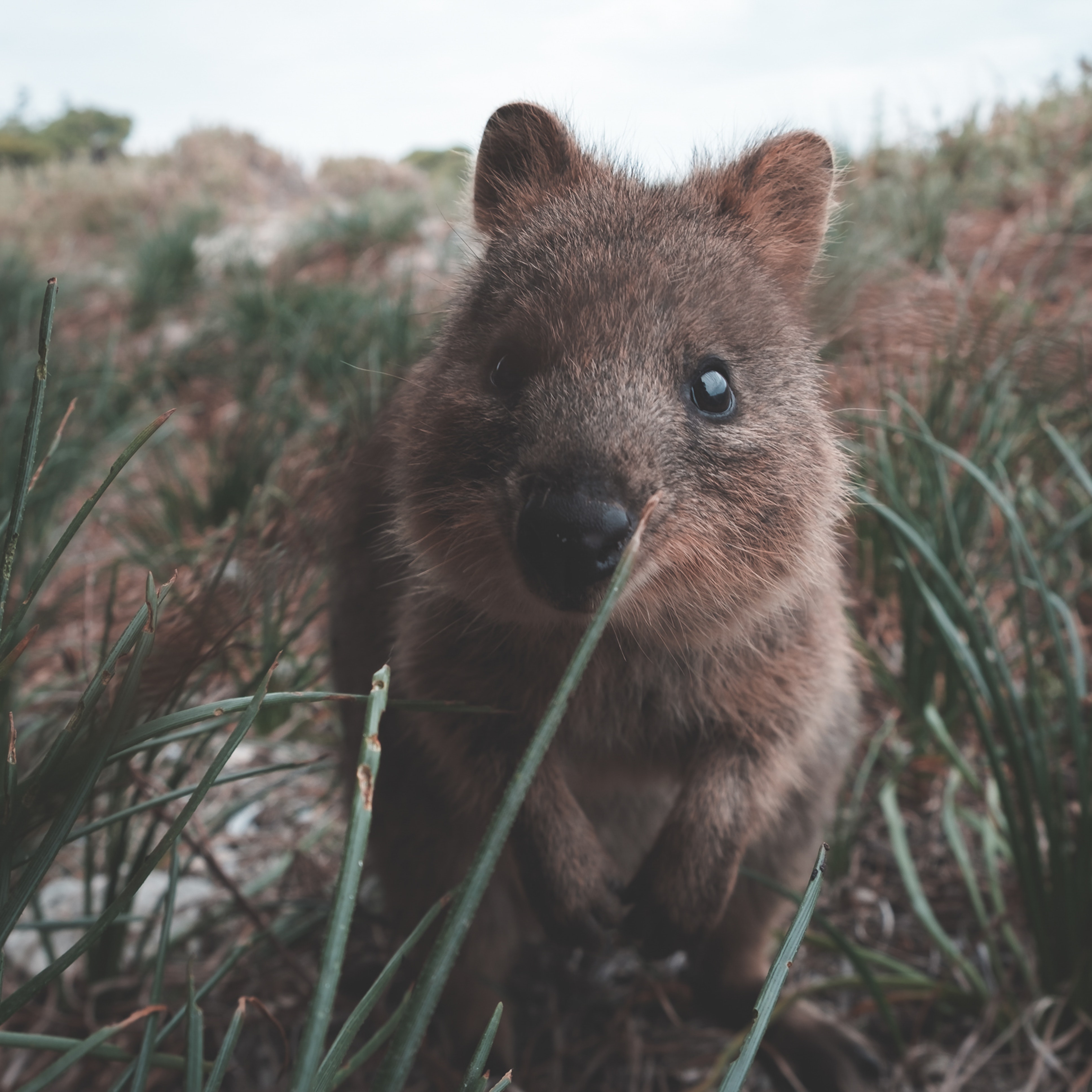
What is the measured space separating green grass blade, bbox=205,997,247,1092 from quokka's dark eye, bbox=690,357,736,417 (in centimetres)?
140

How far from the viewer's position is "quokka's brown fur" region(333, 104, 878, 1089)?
1829 mm

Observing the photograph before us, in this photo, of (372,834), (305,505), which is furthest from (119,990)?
(305,505)

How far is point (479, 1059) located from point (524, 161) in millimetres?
2166

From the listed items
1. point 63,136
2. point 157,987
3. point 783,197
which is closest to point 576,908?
point 157,987

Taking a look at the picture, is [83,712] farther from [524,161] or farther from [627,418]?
[524,161]

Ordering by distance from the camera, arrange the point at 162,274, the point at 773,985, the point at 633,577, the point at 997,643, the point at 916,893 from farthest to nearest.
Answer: the point at 162,274 < the point at 916,893 < the point at 997,643 < the point at 633,577 < the point at 773,985

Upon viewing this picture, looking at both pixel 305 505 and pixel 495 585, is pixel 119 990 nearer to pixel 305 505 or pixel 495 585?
pixel 305 505

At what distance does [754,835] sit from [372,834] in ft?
3.98

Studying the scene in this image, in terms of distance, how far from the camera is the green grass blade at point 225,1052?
4.21ft

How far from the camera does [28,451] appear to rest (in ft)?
4.79

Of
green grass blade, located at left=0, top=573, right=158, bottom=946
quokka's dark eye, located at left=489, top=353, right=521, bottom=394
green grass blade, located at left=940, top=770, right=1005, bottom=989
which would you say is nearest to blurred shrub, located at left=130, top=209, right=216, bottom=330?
quokka's dark eye, located at left=489, top=353, right=521, bottom=394

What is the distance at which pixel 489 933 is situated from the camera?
2789 millimetres

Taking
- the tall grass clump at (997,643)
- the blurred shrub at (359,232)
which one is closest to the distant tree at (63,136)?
the blurred shrub at (359,232)

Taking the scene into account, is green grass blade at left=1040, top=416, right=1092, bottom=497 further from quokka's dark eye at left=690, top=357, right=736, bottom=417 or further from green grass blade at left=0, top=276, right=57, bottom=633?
green grass blade at left=0, top=276, right=57, bottom=633
